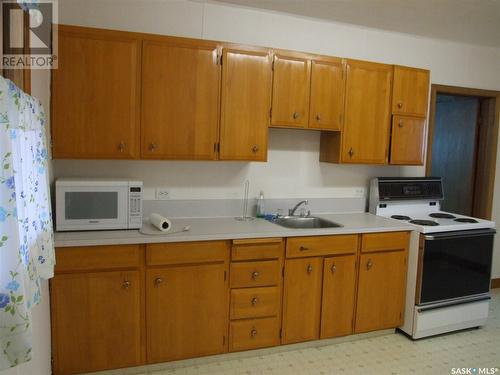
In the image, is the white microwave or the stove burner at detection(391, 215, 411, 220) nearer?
the white microwave

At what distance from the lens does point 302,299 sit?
109 inches

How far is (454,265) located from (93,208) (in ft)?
9.06

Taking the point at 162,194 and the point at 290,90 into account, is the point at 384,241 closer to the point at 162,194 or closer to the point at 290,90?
the point at 290,90

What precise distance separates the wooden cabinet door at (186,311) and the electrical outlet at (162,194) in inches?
26.1

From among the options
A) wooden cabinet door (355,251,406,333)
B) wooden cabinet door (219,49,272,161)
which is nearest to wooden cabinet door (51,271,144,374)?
wooden cabinet door (219,49,272,161)

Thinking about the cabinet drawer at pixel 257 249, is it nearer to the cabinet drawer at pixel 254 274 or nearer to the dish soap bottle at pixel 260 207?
the cabinet drawer at pixel 254 274

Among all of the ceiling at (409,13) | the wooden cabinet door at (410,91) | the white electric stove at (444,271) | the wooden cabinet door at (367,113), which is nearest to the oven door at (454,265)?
the white electric stove at (444,271)

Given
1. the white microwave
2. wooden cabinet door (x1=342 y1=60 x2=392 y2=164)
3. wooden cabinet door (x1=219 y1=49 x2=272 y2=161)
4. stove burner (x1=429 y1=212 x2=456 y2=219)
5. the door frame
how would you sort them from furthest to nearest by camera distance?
the door frame < stove burner (x1=429 y1=212 x2=456 y2=219) < wooden cabinet door (x1=342 y1=60 x2=392 y2=164) < wooden cabinet door (x1=219 y1=49 x2=272 y2=161) < the white microwave

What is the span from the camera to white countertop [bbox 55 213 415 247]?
228 cm

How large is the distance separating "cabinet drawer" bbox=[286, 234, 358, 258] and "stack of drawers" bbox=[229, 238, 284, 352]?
0.08m

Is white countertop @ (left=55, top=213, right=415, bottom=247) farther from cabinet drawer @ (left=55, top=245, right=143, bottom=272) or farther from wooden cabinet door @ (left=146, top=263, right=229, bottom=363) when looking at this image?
wooden cabinet door @ (left=146, top=263, right=229, bottom=363)

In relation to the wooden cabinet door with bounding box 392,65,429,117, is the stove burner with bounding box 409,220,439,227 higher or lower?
lower

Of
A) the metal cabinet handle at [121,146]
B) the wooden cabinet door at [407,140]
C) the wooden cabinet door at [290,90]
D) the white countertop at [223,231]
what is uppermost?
the wooden cabinet door at [290,90]

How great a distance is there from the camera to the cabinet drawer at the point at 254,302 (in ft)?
8.52
